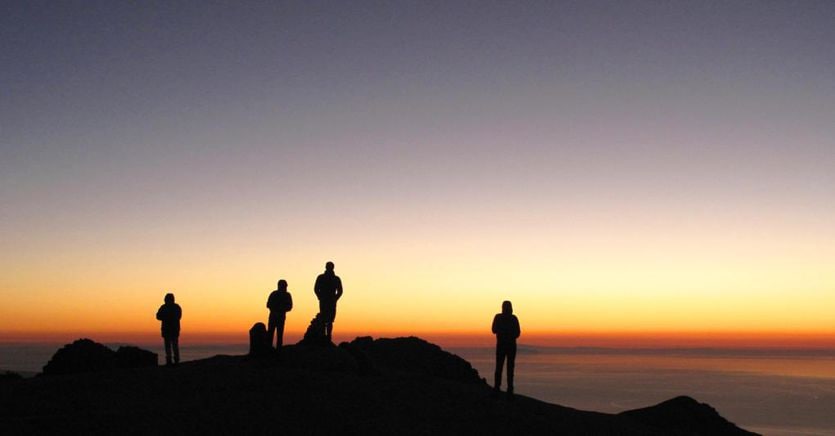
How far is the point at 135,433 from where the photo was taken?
1150 centimetres

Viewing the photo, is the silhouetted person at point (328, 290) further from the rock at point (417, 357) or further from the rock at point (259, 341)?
the rock at point (417, 357)

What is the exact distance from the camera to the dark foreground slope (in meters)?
12.4

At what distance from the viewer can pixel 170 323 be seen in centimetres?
1933

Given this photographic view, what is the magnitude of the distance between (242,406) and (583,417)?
800 centimetres

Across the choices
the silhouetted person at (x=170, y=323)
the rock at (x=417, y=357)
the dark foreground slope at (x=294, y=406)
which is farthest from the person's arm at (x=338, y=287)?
the rock at (x=417, y=357)

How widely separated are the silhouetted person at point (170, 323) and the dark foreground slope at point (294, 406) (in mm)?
793

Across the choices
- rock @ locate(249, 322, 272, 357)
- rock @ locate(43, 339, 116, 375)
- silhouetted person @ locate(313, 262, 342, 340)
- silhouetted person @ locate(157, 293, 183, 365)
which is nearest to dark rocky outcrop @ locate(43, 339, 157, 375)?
rock @ locate(43, 339, 116, 375)

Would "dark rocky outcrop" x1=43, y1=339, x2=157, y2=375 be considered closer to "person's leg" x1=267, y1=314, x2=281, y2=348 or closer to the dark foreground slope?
the dark foreground slope

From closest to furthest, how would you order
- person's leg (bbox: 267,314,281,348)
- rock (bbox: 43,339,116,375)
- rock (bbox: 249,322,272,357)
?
person's leg (bbox: 267,314,281,348), rock (bbox: 249,322,272,357), rock (bbox: 43,339,116,375)

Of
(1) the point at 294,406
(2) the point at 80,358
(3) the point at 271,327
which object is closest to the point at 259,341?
(3) the point at 271,327

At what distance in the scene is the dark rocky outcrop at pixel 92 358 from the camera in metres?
25.5

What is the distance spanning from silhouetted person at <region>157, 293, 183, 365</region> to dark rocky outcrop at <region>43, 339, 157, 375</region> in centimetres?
679

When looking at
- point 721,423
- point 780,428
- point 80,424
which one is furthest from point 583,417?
point 780,428

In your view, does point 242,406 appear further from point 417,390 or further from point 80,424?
point 417,390
